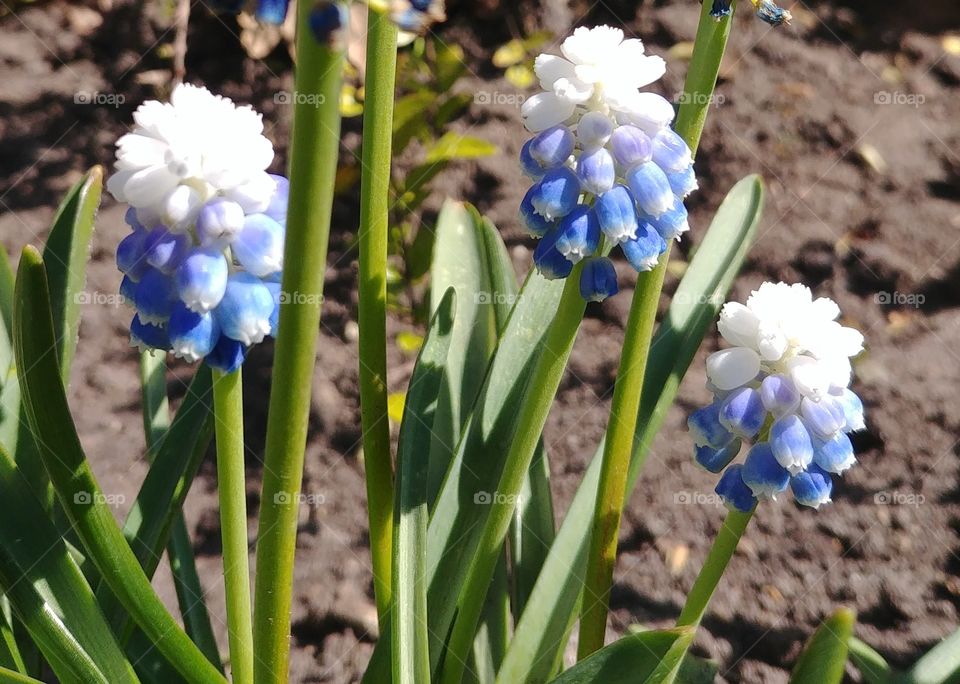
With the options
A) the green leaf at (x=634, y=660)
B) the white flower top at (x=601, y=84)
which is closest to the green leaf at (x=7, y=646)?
the green leaf at (x=634, y=660)

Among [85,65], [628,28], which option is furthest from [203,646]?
[628,28]

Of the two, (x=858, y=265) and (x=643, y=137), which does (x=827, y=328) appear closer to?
(x=643, y=137)

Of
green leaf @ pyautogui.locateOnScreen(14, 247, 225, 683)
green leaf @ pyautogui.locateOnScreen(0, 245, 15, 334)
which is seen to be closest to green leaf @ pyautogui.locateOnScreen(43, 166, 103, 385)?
green leaf @ pyautogui.locateOnScreen(0, 245, 15, 334)

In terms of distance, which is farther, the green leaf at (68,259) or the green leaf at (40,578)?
the green leaf at (68,259)

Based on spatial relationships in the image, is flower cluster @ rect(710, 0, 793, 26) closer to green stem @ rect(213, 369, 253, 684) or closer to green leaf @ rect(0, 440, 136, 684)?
green stem @ rect(213, 369, 253, 684)

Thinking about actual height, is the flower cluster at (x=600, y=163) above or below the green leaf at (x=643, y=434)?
above

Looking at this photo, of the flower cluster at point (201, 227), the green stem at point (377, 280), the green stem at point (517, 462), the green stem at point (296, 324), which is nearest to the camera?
the green stem at point (296, 324)

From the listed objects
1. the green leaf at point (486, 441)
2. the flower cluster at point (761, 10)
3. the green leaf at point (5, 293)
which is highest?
the flower cluster at point (761, 10)

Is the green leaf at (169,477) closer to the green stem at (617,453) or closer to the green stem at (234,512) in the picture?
the green stem at (234,512)
